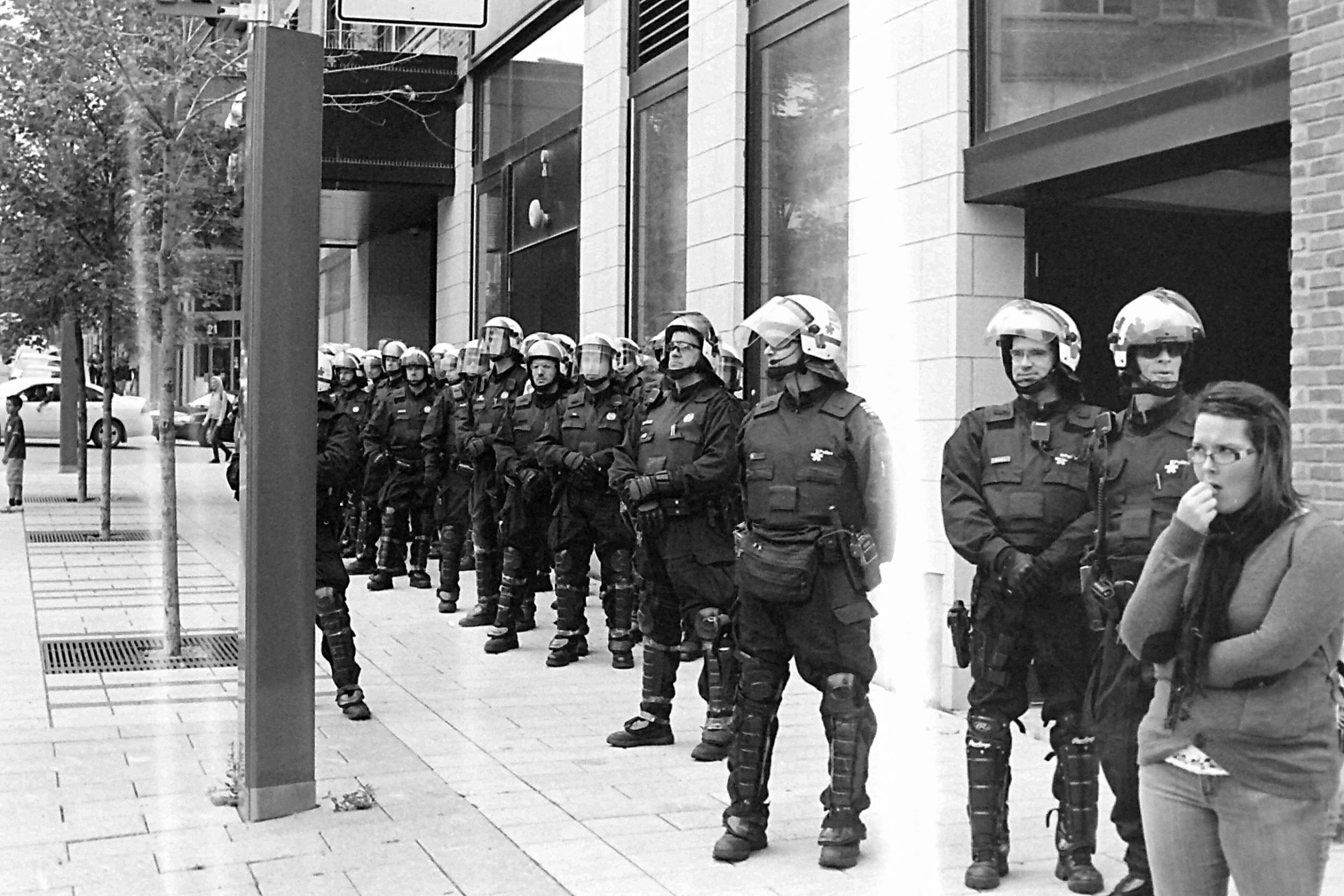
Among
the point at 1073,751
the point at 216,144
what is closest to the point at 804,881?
the point at 1073,751

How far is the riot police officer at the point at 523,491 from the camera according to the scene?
10656 millimetres

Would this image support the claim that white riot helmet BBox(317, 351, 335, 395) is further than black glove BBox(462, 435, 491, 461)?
No

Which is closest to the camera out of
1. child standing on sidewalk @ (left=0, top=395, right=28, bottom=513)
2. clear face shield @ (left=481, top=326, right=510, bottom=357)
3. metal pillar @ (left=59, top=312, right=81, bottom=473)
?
clear face shield @ (left=481, top=326, right=510, bottom=357)

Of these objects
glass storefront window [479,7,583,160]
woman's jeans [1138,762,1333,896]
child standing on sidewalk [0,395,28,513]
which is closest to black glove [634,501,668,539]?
woman's jeans [1138,762,1333,896]

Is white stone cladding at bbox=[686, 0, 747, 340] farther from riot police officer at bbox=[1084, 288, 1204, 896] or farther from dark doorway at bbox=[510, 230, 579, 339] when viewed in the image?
riot police officer at bbox=[1084, 288, 1204, 896]

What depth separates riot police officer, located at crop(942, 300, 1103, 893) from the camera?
18.0 feet

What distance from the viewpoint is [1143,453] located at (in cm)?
530

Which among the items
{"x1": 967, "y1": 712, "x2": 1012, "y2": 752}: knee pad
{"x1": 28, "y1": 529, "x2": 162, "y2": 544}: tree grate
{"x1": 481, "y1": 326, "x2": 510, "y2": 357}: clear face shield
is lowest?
{"x1": 28, "y1": 529, "x2": 162, "y2": 544}: tree grate

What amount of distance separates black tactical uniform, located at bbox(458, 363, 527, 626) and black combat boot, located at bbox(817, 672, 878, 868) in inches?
231

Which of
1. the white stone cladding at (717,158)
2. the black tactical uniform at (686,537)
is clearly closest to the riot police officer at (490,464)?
the white stone cladding at (717,158)

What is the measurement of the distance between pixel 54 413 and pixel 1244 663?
34602mm

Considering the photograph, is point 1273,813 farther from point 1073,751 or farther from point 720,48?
point 720,48

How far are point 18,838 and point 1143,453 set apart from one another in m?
4.28

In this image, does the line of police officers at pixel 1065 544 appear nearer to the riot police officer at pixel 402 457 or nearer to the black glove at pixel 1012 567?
the black glove at pixel 1012 567
